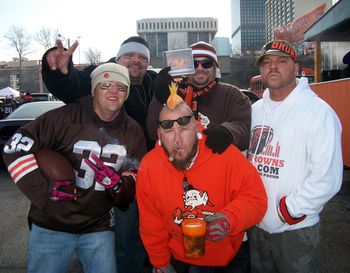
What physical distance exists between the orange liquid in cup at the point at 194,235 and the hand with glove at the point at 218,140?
0.52m

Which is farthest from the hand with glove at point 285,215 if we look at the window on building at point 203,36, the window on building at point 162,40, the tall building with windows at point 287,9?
the window on building at point 203,36

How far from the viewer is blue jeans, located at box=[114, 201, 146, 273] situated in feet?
10.8

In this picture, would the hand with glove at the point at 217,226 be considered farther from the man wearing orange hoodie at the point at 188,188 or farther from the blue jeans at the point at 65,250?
the blue jeans at the point at 65,250

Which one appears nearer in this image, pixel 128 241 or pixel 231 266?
pixel 231 266

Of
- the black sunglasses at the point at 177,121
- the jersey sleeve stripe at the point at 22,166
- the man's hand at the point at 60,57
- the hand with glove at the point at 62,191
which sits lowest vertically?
the hand with glove at the point at 62,191

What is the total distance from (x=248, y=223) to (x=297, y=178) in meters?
0.56

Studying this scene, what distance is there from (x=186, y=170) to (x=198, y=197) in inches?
8.0

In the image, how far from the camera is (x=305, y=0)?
8044cm

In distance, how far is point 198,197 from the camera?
2459mm

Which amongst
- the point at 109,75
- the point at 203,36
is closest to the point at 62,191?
the point at 109,75

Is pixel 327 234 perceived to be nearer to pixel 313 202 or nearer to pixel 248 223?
pixel 313 202

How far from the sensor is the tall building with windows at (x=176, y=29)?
122 metres

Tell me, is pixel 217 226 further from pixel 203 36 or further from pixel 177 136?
pixel 203 36

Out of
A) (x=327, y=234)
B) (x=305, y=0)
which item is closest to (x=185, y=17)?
(x=305, y=0)
